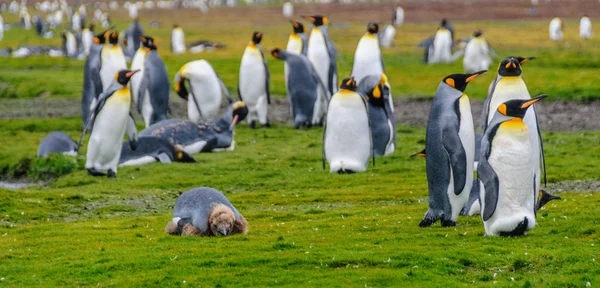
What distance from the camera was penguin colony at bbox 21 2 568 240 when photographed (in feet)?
27.6

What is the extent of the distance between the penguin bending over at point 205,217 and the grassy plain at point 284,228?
0.18 meters

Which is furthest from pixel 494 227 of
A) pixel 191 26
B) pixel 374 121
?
pixel 191 26

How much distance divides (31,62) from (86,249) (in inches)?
1063

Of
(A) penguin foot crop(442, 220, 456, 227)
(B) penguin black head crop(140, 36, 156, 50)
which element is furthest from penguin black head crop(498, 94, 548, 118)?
(B) penguin black head crop(140, 36, 156, 50)

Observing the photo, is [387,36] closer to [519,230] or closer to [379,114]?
[379,114]

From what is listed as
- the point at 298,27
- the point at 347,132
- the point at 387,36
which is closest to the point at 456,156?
the point at 347,132

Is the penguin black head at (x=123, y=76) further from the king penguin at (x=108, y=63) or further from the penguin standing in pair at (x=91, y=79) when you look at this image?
the king penguin at (x=108, y=63)

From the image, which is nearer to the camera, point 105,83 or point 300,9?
point 105,83

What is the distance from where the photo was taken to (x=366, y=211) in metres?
10.6

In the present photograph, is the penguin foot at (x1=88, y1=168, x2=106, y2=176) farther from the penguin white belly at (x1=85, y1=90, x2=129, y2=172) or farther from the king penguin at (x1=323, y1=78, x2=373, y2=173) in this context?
the king penguin at (x1=323, y1=78, x2=373, y2=173)

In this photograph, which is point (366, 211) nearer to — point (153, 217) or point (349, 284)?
point (153, 217)

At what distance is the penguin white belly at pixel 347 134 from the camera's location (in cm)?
1324

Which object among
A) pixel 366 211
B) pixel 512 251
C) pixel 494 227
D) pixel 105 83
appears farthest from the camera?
pixel 105 83

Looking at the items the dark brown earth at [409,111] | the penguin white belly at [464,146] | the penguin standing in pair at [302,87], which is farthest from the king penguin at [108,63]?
the penguin white belly at [464,146]
